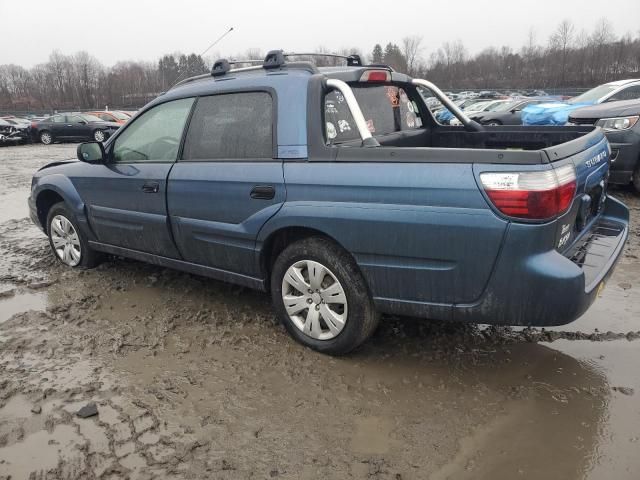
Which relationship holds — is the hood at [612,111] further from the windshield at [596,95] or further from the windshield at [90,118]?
the windshield at [90,118]

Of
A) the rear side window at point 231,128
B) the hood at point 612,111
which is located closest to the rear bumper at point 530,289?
the rear side window at point 231,128

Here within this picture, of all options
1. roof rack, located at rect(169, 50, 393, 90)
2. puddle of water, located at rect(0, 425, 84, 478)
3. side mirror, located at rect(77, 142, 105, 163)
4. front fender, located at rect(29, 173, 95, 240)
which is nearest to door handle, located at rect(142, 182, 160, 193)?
side mirror, located at rect(77, 142, 105, 163)

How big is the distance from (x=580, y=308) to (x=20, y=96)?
3235 inches

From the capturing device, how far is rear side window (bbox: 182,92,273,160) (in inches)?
136

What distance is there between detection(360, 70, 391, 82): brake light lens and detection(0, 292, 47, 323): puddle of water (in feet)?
10.3

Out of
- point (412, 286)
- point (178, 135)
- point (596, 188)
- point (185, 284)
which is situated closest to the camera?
point (412, 286)

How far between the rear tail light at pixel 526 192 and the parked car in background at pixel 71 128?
23.5 m

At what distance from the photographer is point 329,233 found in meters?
3.07

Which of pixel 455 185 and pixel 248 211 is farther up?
pixel 455 185

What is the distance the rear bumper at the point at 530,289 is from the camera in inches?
101

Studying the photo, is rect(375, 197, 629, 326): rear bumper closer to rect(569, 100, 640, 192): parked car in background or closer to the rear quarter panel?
the rear quarter panel

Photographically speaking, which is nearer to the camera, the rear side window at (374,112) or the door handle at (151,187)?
the rear side window at (374,112)

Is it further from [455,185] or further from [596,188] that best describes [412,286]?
[596,188]

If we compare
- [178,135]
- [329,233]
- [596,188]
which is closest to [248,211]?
[329,233]
